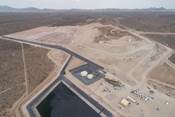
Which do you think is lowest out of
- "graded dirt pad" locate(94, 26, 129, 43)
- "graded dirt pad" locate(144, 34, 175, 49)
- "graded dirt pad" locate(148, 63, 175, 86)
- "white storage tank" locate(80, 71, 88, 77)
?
"graded dirt pad" locate(144, 34, 175, 49)

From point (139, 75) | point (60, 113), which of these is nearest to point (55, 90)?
point (60, 113)

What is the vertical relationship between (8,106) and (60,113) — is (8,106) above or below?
above

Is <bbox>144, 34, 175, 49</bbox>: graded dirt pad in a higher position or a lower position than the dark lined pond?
lower

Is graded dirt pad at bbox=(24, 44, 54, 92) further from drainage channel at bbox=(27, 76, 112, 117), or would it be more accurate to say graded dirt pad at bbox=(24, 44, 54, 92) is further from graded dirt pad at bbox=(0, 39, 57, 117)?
drainage channel at bbox=(27, 76, 112, 117)

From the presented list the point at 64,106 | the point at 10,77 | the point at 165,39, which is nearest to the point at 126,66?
the point at 64,106

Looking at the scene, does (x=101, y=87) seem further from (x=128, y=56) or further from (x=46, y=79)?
(x=128, y=56)

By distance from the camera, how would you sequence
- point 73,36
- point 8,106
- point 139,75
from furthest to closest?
point 73,36 < point 139,75 < point 8,106

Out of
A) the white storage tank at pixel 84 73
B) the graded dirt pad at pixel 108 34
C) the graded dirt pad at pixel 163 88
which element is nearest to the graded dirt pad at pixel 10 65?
the white storage tank at pixel 84 73

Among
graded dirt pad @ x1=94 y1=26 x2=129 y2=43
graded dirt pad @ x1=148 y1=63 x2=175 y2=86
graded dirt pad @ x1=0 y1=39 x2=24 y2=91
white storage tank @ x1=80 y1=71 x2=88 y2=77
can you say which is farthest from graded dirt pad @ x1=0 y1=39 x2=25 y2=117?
graded dirt pad @ x1=94 y1=26 x2=129 y2=43
